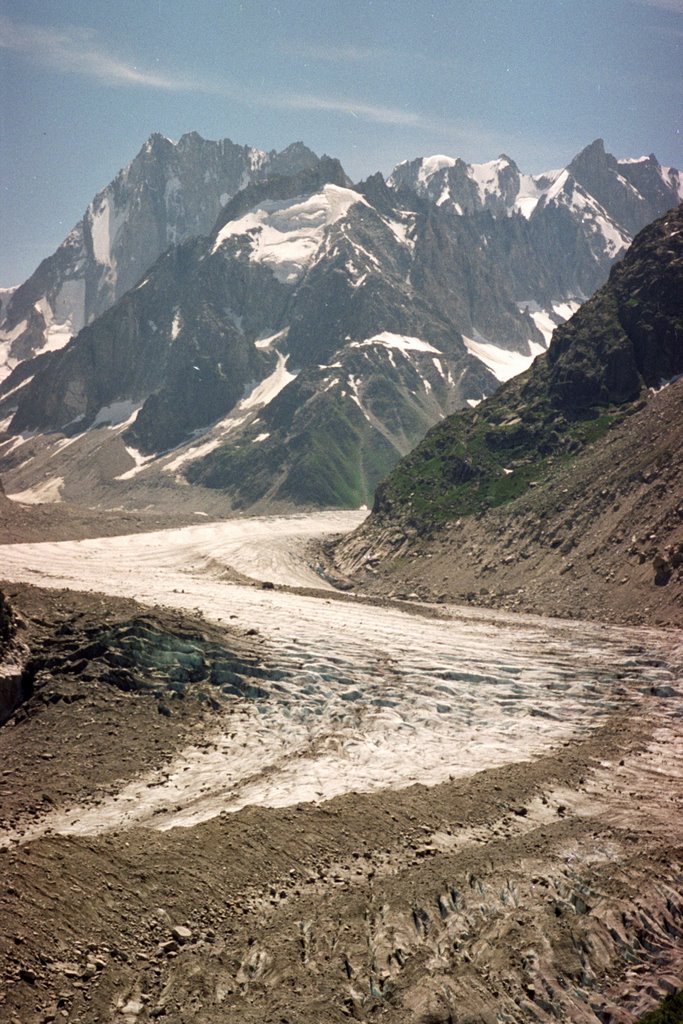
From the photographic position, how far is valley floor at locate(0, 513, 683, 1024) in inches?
1506

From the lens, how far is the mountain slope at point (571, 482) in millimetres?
103188

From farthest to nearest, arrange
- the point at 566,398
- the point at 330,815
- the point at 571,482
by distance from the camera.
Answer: the point at 566,398
the point at 571,482
the point at 330,815

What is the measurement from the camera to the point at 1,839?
46.9 metres

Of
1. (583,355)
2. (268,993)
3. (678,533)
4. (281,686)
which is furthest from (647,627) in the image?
(583,355)

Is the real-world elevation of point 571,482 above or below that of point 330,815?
above

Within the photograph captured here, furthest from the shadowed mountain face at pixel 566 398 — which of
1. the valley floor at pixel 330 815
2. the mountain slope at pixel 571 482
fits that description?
the valley floor at pixel 330 815

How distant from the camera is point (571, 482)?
12238cm

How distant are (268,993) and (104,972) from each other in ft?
20.9

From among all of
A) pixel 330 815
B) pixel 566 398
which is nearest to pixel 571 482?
pixel 566 398

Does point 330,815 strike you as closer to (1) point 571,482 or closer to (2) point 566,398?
(1) point 571,482

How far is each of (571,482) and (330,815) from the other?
79470 millimetres

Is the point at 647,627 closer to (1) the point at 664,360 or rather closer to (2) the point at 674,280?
(1) the point at 664,360

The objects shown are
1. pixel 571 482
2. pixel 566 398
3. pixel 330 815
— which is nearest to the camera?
pixel 330 815

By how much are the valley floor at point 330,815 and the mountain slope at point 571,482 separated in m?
13.3
